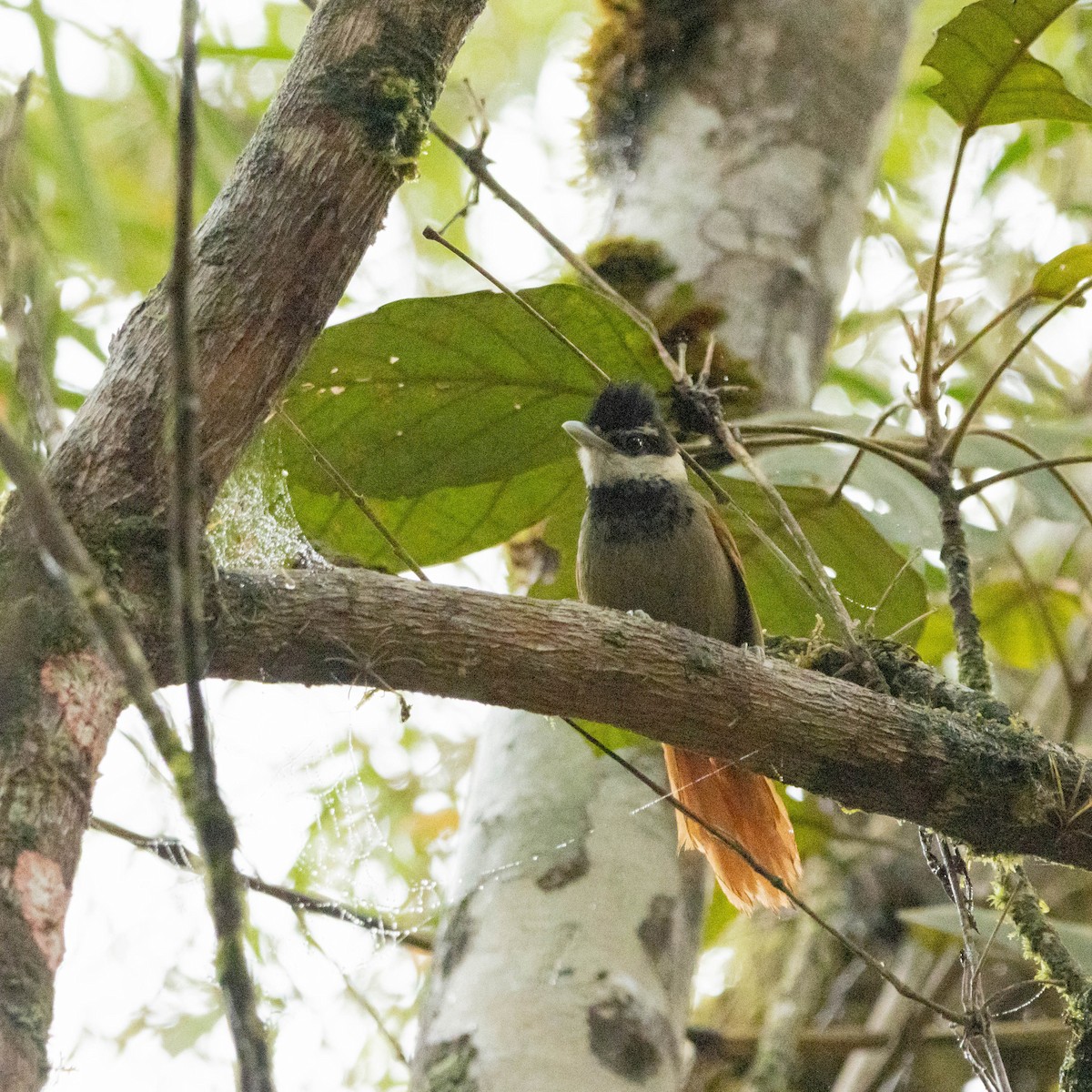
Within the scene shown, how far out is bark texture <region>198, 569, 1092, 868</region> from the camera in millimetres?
1641

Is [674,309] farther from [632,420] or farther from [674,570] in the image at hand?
[674,570]

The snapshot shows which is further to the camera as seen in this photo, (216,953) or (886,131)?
(886,131)

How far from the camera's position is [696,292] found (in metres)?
3.08

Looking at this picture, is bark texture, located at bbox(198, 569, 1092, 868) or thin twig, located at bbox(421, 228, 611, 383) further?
thin twig, located at bbox(421, 228, 611, 383)

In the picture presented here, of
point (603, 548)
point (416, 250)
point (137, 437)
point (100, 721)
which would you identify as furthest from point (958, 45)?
point (416, 250)

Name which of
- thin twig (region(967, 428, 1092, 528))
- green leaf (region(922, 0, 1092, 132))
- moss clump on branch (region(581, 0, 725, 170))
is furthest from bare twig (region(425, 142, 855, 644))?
moss clump on branch (region(581, 0, 725, 170))

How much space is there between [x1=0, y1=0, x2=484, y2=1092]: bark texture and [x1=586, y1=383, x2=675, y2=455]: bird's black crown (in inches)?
44.1

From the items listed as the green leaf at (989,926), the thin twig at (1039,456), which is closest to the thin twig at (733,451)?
the thin twig at (1039,456)

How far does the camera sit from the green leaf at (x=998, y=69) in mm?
2318

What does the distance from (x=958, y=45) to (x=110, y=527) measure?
1775mm

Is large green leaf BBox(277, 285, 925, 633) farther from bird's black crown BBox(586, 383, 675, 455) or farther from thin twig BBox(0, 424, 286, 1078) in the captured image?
thin twig BBox(0, 424, 286, 1078)

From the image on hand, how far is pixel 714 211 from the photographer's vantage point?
321 centimetres

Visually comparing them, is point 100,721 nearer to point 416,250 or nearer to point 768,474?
point 768,474

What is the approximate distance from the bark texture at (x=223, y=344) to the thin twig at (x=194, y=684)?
53 centimetres
